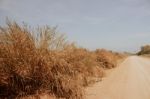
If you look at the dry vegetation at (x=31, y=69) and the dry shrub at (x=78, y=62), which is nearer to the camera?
the dry vegetation at (x=31, y=69)

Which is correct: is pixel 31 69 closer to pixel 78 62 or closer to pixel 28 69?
pixel 28 69

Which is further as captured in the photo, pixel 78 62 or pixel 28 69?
pixel 78 62

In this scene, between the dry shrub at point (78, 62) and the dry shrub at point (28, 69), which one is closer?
the dry shrub at point (28, 69)

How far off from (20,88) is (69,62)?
1.93m

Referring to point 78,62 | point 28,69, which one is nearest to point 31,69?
point 28,69

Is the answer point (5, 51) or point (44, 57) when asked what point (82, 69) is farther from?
point (5, 51)

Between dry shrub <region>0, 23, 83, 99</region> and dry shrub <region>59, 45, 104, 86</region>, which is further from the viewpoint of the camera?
dry shrub <region>59, 45, 104, 86</region>

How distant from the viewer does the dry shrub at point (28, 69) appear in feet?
21.7

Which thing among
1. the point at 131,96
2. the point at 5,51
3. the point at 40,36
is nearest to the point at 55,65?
the point at 40,36

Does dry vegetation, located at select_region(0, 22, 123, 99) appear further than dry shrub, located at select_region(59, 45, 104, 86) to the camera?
No

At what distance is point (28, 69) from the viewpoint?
21.9 ft

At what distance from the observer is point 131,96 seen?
7305 mm

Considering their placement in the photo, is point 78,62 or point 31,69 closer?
point 31,69

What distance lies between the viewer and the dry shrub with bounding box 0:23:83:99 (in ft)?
21.7
